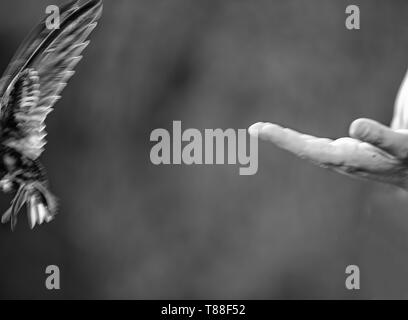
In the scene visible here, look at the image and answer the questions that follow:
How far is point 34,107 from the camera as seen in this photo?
1.06 meters

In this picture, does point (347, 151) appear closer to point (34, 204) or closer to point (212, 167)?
point (212, 167)

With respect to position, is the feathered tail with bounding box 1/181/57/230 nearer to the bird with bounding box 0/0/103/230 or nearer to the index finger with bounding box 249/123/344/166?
the bird with bounding box 0/0/103/230

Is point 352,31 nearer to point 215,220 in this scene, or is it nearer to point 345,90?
point 345,90

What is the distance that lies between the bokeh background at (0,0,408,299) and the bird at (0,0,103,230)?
0.07 feet

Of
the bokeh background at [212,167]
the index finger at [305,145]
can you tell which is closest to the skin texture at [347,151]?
the index finger at [305,145]

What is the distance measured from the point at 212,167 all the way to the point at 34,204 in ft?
1.17

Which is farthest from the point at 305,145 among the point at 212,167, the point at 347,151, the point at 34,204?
the point at 34,204

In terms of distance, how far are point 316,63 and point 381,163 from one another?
654 mm

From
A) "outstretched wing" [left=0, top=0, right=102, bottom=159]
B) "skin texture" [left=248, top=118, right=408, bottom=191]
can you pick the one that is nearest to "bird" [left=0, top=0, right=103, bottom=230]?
"outstretched wing" [left=0, top=0, right=102, bottom=159]

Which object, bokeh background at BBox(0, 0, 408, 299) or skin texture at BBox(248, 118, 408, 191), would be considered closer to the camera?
skin texture at BBox(248, 118, 408, 191)

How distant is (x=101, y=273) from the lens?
42.6 inches

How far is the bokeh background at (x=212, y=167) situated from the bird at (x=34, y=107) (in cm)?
2

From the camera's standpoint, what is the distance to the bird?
105 centimetres

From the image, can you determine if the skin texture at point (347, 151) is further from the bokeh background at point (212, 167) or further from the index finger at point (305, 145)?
the bokeh background at point (212, 167)
